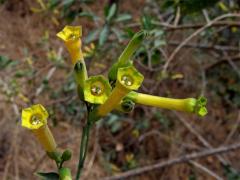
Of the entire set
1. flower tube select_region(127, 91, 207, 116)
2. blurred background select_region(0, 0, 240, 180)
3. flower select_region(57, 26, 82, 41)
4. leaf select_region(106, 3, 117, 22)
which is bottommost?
blurred background select_region(0, 0, 240, 180)

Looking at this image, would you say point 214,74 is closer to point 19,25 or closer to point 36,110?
point 19,25

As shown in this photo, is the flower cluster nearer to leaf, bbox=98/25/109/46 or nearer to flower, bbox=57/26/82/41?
flower, bbox=57/26/82/41

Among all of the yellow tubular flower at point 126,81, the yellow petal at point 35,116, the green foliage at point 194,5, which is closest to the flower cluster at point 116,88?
the yellow tubular flower at point 126,81

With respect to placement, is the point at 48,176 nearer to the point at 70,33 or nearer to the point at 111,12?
the point at 70,33

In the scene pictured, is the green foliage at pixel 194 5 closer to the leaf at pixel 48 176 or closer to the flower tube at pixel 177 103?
the flower tube at pixel 177 103

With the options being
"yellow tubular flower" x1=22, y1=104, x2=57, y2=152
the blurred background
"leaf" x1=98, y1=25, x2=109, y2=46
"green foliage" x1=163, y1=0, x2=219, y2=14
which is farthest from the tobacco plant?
the blurred background

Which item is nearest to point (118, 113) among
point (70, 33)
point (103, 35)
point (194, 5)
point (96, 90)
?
point (103, 35)
